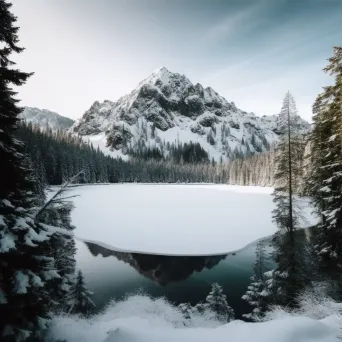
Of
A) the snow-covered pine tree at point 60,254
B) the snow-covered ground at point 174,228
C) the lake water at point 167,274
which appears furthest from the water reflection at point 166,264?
the snow-covered pine tree at point 60,254

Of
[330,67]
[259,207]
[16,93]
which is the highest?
[330,67]

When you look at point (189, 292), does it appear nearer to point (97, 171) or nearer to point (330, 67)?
point (330, 67)

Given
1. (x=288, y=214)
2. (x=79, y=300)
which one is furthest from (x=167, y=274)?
(x=288, y=214)

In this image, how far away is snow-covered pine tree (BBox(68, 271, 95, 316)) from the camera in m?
14.6

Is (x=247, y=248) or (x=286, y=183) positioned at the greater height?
(x=286, y=183)

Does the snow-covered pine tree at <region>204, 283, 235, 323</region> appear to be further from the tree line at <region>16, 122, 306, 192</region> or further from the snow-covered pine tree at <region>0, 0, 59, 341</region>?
the tree line at <region>16, 122, 306, 192</region>

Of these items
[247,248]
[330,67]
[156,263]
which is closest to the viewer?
[330,67]

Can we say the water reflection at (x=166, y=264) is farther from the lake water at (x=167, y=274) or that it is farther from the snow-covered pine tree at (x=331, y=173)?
the snow-covered pine tree at (x=331, y=173)

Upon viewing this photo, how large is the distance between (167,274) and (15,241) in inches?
635

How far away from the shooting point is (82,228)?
32.1 metres

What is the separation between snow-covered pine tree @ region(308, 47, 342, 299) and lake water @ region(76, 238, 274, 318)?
6127 mm

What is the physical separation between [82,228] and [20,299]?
27475 millimetres

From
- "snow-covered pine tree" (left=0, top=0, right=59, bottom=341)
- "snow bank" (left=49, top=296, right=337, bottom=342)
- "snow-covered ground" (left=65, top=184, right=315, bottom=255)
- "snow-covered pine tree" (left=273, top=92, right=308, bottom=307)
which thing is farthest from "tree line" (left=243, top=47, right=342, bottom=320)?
"snow-covered pine tree" (left=0, top=0, right=59, bottom=341)

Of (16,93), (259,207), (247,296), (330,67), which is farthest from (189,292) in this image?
(259,207)
